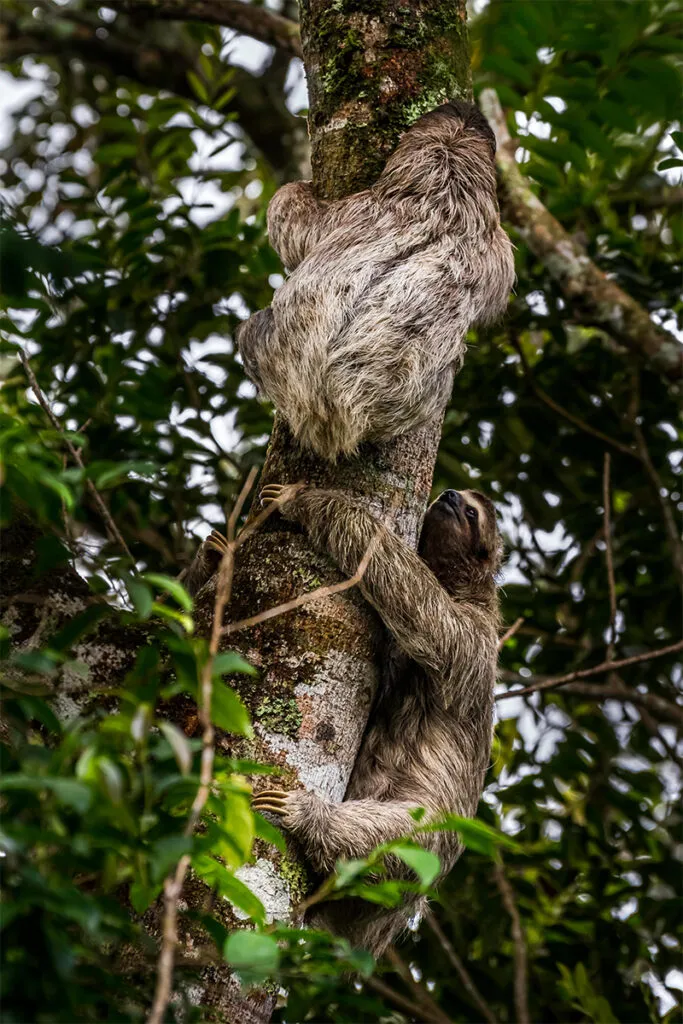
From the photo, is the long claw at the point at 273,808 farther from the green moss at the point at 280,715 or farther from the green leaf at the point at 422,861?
the green leaf at the point at 422,861

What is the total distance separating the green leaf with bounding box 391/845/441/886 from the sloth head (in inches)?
127

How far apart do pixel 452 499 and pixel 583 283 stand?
202 centimetres

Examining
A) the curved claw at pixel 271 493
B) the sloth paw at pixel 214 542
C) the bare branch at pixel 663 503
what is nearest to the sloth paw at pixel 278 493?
the curved claw at pixel 271 493

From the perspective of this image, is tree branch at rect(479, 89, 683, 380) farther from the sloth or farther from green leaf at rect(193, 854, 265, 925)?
green leaf at rect(193, 854, 265, 925)

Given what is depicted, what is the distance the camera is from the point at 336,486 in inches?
162

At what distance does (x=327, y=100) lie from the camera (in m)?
4.51

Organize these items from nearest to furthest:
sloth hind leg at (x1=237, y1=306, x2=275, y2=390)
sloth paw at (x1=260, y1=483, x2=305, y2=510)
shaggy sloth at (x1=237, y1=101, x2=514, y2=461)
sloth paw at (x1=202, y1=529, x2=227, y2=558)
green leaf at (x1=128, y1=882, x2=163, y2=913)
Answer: green leaf at (x1=128, y1=882, x2=163, y2=913) → sloth paw at (x1=260, y1=483, x2=305, y2=510) → shaggy sloth at (x1=237, y1=101, x2=514, y2=461) → sloth hind leg at (x1=237, y1=306, x2=275, y2=390) → sloth paw at (x1=202, y1=529, x2=227, y2=558)

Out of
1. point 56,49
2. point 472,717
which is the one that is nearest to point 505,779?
point 472,717

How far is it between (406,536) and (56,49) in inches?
286

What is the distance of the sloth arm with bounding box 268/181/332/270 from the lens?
4.55 m

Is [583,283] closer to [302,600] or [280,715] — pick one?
[280,715]

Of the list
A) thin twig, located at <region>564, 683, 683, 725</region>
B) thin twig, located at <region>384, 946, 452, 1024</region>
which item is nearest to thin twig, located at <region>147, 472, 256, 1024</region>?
thin twig, located at <region>384, 946, 452, 1024</region>

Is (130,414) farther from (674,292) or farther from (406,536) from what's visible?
(674,292)

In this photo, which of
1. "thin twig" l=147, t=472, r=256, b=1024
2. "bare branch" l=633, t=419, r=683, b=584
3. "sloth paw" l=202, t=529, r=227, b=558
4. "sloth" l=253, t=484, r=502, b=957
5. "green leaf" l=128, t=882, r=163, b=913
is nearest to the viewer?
"thin twig" l=147, t=472, r=256, b=1024
